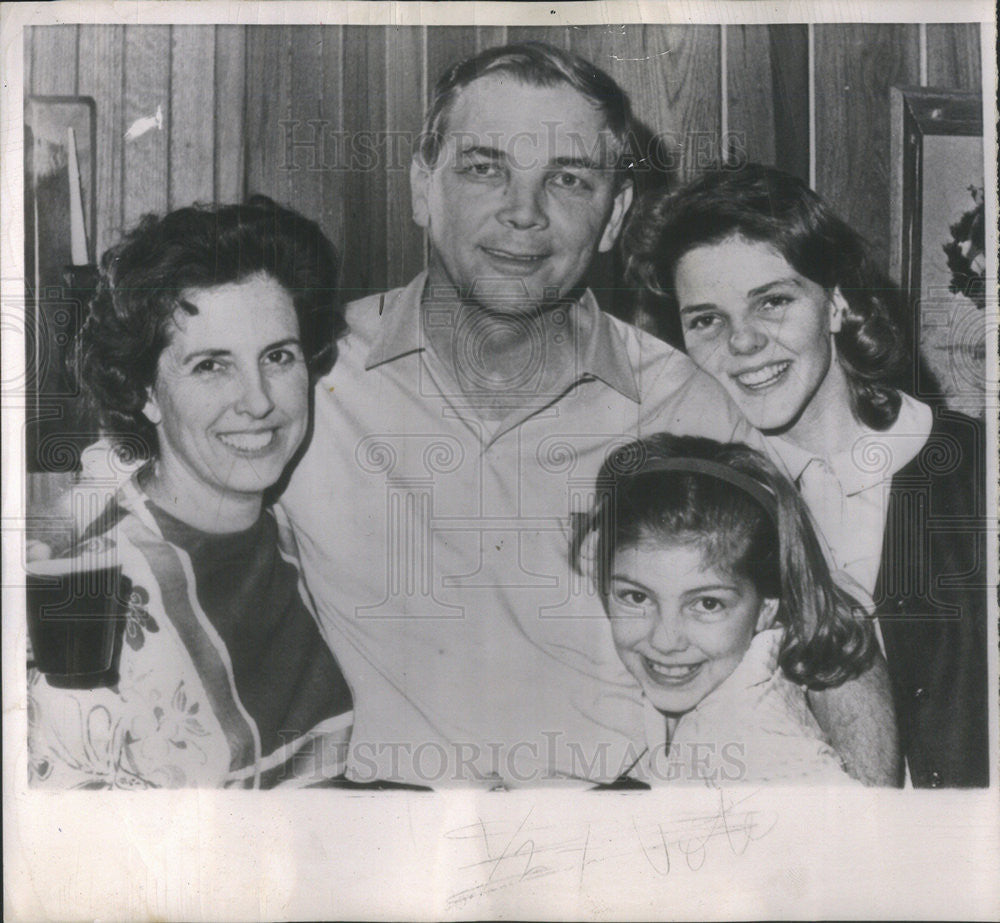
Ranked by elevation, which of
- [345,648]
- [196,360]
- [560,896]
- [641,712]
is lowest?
[560,896]

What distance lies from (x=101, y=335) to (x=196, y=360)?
0.80ft

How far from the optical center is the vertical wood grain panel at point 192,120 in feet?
6.88

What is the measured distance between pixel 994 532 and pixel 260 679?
181 cm

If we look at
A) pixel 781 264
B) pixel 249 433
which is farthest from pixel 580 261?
pixel 249 433

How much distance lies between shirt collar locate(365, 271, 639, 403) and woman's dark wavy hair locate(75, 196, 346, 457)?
0.36 feet

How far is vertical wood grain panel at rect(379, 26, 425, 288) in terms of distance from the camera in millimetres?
2090

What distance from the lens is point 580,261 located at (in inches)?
82.4

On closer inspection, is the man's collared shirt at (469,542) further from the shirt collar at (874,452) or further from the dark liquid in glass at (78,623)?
the dark liquid in glass at (78,623)

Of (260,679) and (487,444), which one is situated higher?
(487,444)

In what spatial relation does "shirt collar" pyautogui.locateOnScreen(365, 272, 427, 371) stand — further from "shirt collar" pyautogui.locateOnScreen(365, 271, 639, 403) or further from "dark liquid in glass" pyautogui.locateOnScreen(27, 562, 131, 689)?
"dark liquid in glass" pyautogui.locateOnScreen(27, 562, 131, 689)

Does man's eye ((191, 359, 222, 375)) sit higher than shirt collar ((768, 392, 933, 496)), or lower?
higher

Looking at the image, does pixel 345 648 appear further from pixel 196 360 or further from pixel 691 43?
pixel 691 43

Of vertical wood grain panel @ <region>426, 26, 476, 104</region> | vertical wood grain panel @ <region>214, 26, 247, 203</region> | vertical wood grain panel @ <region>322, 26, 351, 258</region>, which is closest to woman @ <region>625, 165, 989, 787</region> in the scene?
vertical wood grain panel @ <region>426, 26, 476, 104</region>

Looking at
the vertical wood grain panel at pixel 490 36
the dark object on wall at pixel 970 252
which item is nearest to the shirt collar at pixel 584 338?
the vertical wood grain panel at pixel 490 36
